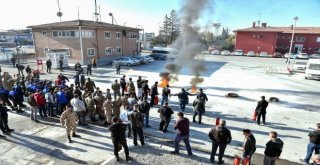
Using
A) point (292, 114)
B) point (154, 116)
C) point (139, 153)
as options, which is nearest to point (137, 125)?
point (139, 153)

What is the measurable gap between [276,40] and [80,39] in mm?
41701

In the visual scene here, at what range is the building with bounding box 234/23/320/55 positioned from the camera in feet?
162

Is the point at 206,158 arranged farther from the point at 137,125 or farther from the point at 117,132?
the point at 117,132

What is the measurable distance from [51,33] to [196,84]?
22.9 meters

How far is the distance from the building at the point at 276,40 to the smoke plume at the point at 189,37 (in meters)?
37.6

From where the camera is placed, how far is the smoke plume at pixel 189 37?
11.9 meters

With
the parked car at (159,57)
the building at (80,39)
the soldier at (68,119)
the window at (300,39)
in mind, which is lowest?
the soldier at (68,119)

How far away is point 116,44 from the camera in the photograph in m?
35.8

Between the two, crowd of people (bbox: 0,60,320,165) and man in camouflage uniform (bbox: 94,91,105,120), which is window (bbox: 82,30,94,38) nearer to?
crowd of people (bbox: 0,60,320,165)

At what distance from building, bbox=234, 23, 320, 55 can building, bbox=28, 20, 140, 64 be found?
A: 1212 inches

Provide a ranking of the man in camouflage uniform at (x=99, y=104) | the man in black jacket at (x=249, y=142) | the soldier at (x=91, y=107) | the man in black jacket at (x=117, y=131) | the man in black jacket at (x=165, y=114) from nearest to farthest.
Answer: the man in black jacket at (x=249, y=142)
the man in black jacket at (x=117, y=131)
the man in black jacket at (x=165, y=114)
the soldier at (x=91, y=107)
the man in camouflage uniform at (x=99, y=104)

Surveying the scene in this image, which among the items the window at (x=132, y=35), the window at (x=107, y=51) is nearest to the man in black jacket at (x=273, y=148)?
the window at (x=107, y=51)

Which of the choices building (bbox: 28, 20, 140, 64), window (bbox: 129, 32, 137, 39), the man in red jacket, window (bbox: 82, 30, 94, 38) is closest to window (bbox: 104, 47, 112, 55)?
building (bbox: 28, 20, 140, 64)

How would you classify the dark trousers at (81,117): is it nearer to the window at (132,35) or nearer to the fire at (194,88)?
the fire at (194,88)
